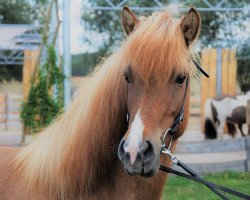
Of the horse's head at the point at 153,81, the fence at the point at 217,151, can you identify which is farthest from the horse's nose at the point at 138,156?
the fence at the point at 217,151

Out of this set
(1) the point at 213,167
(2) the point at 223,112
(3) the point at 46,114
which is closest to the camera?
(3) the point at 46,114

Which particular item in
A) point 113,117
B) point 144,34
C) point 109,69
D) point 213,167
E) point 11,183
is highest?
point 144,34

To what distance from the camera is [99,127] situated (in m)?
2.53

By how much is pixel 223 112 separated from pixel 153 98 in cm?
1296

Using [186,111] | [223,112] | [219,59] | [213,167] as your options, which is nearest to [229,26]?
[219,59]

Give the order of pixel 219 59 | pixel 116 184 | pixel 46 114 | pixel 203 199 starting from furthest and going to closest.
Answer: pixel 219 59
pixel 46 114
pixel 203 199
pixel 116 184

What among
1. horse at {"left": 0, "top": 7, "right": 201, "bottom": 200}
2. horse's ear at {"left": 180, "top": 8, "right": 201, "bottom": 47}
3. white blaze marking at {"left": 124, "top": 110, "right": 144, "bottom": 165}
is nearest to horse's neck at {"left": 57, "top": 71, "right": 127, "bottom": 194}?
horse at {"left": 0, "top": 7, "right": 201, "bottom": 200}

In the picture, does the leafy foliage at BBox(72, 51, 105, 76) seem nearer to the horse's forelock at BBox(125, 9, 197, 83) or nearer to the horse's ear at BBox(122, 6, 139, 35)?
the horse's ear at BBox(122, 6, 139, 35)

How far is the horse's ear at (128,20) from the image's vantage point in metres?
2.60

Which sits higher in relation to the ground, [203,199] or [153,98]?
[153,98]

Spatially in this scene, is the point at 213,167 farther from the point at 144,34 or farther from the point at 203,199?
the point at 144,34

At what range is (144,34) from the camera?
2465mm

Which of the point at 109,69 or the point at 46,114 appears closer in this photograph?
the point at 109,69

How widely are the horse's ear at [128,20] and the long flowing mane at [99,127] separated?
70mm
